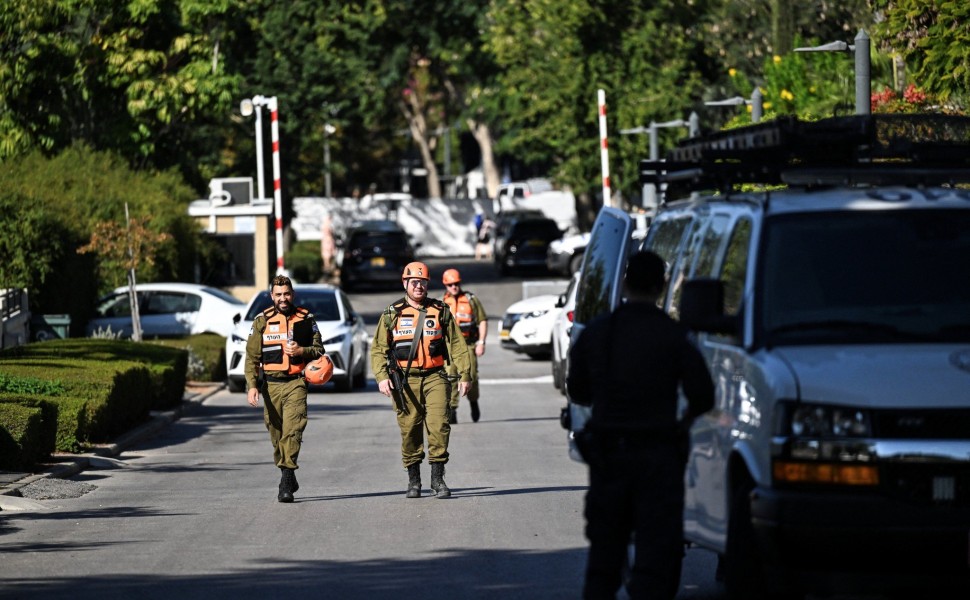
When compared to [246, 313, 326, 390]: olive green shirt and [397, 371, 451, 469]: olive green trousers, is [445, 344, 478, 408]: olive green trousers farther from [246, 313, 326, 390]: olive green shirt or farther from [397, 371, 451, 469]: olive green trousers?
[246, 313, 326, 390]: olive green shirt

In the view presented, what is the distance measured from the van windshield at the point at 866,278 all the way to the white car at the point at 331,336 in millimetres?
18188

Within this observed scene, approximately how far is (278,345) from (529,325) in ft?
57.4

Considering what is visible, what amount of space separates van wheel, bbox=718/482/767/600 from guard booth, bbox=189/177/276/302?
33.0m

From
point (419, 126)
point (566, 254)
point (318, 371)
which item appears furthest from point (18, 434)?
point (419, 126)

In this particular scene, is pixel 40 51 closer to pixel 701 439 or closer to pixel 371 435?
pixel 371 435

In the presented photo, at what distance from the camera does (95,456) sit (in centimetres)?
1808

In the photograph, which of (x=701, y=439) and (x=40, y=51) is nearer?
(x=701, y=439)

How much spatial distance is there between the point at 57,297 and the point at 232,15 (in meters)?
12.6

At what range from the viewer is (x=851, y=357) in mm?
7699

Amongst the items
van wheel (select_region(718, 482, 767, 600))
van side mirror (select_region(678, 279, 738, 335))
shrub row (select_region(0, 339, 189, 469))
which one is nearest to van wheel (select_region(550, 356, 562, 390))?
shrub row (select_region(0, 339, 189, 469))

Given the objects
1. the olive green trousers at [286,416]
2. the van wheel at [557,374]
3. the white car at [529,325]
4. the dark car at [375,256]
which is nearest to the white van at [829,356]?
the olive green trousers at [286,416]

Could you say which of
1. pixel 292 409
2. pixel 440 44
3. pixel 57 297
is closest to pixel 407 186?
pixel 440 44

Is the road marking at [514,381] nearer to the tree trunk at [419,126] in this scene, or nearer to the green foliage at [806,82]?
the green foliage at [806,82]

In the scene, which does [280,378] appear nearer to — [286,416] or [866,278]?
[286,416]
